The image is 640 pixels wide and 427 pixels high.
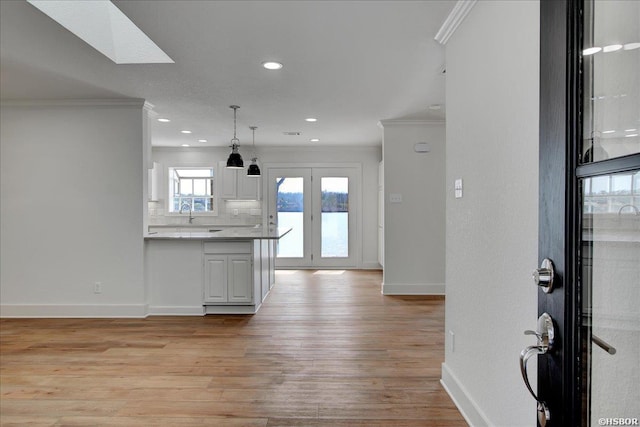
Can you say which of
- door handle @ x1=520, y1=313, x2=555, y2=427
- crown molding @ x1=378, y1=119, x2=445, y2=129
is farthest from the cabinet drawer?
door handle @ x1=520, y1=313, x2=555, y2=427

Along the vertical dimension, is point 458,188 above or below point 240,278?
above

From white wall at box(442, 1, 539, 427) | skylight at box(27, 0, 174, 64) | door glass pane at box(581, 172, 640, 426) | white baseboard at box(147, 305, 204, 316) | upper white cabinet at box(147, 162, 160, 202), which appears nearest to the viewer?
door glass pane at box(581, 172, 640, 426)

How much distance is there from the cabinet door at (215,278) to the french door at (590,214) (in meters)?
3.98

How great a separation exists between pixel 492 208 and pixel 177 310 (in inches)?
151

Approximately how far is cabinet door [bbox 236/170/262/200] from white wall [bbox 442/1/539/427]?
5.38m

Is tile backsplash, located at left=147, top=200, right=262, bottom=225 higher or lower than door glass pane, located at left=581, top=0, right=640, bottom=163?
lower

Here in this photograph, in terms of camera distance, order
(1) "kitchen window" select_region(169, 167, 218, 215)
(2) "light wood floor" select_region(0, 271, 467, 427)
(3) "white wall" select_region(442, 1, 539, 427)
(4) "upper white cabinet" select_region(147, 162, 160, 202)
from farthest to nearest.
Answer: (1) "kitchen window" select_region(169, 167, 218, 215) < (4) "upper white cabinet" select_region(147, 162, 160, 202) < (2) "light wood floor" select_region(0, 271, 467, 427) < (3) "white wall" select_region(442, 1, 539, 427)

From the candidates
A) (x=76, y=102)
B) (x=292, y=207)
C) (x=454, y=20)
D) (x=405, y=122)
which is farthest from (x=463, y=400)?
(x=292, y=207)

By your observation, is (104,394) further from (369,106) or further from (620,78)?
(369,106)

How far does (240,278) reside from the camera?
14.8 feet

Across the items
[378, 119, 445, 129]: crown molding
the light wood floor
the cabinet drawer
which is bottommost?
the light wood floor

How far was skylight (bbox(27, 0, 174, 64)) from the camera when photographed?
256 cm

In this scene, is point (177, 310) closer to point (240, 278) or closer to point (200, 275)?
point (200, 275)

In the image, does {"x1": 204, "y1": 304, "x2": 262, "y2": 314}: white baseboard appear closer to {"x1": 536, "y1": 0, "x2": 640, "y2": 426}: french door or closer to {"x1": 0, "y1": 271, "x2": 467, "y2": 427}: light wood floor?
{"x1": 0, "y1": 271, "x2": 467, "y2": 427}: light wood floor
